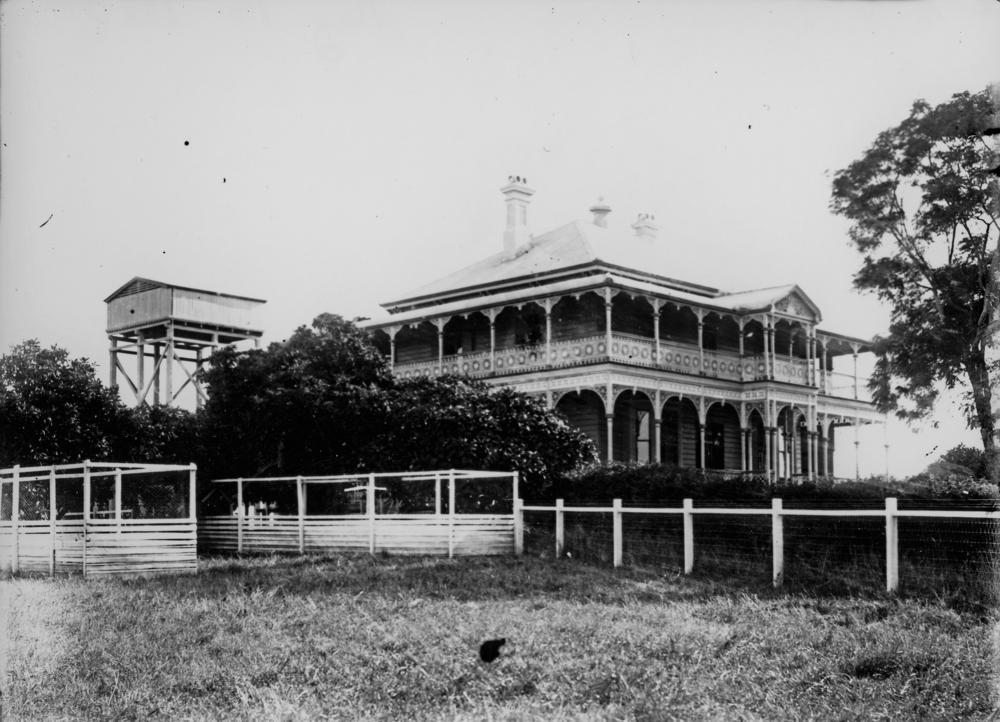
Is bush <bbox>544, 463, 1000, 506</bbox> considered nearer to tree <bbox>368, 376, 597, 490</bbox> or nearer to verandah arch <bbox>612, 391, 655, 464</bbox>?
tree <bbox>368, 376, 597, 490</bbox>

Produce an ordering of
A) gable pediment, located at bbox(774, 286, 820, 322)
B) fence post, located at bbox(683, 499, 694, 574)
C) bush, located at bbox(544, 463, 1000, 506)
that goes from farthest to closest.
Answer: gable pediment, located at bbox(774, 286, 820, 322)
bush, located at bbox(544, 463, 1000, 506)
fence post, located at bbox(683, 499, 694, 574)

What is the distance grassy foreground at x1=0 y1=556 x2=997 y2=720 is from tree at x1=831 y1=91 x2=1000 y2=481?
17.8 ft

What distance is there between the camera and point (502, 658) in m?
9.21

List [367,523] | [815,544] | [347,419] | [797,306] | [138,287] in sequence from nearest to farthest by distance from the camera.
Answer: [815,544] < [138,287] < [367,523] < [347,419] < [797,306]

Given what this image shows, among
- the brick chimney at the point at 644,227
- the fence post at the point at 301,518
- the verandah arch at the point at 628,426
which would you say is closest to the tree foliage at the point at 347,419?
the fence post at the point at 301,518

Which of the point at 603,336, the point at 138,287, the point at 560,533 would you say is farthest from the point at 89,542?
the point at 603,336

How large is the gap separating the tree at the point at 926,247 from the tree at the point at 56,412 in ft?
42.8

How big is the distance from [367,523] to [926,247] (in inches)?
441

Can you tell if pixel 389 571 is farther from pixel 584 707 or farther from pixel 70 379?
pixel 584 707

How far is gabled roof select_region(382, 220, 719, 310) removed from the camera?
31547 mm

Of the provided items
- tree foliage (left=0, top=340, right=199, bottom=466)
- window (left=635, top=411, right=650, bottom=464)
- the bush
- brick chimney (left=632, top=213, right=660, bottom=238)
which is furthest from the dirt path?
brick chimney (left=632, top=213, right=660, bottom=238)

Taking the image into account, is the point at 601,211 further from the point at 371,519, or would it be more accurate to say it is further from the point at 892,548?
the point at 892,548

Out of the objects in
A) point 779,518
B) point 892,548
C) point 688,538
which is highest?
point 779,518

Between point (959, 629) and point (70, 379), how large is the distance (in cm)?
1506
